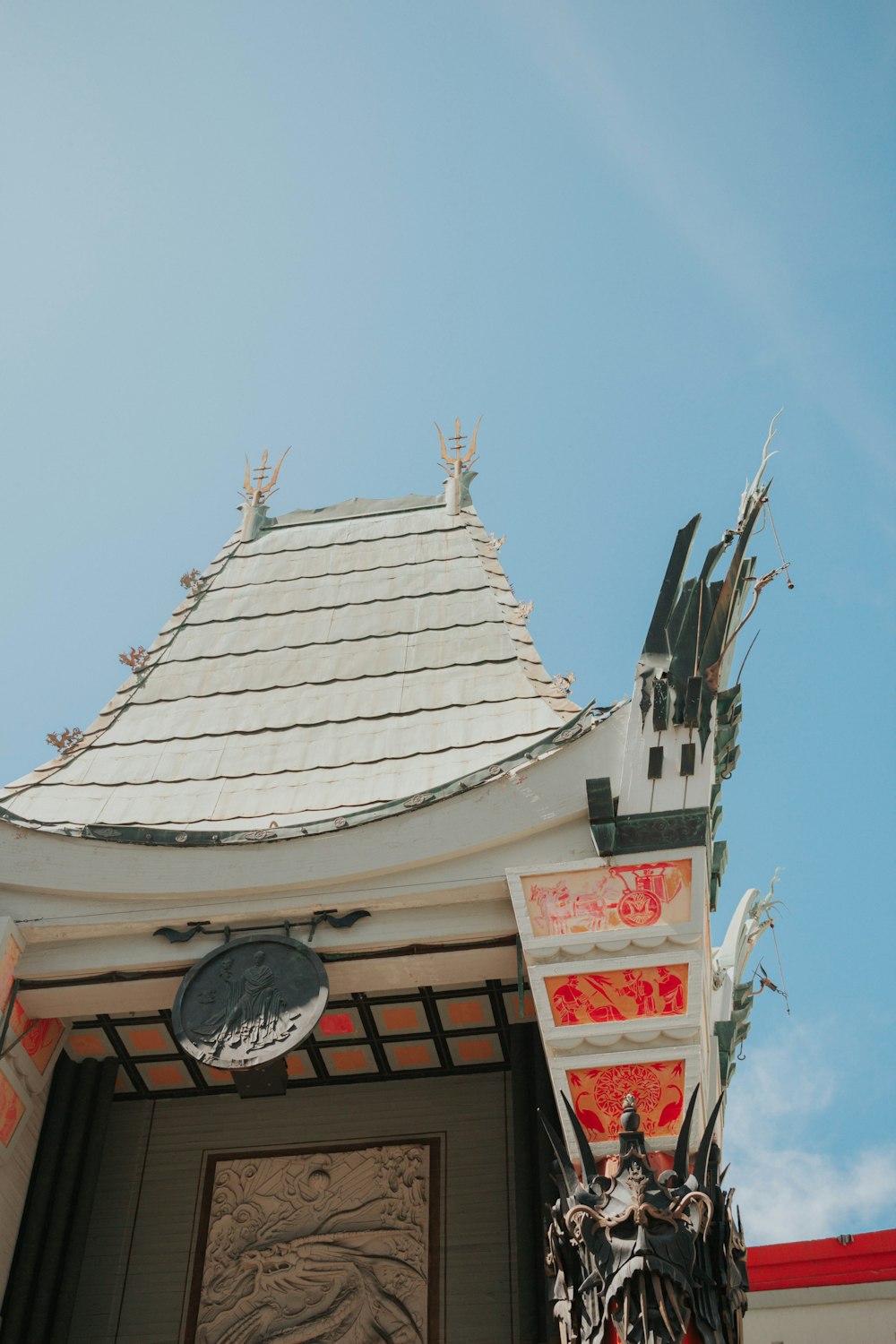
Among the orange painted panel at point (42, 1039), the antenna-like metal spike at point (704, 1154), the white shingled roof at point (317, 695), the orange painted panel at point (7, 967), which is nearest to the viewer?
the antenna-like metal spike at point (704, 1154)

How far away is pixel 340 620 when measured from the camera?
13.3 meters

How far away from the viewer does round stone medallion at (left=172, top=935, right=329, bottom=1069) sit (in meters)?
8.55

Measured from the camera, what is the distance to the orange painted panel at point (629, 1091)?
794 cm

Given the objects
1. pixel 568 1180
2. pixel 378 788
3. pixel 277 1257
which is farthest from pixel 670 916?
pixel 277 1257

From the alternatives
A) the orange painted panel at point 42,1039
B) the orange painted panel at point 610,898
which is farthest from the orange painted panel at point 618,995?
the orange painted panel at point 42,1039

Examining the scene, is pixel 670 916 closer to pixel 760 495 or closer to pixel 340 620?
pixel 760 495

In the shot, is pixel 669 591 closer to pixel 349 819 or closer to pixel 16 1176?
pixel 349 819

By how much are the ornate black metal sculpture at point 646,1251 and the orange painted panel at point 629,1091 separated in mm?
268

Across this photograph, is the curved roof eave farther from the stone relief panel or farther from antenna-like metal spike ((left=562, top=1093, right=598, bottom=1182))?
the stone relief panel

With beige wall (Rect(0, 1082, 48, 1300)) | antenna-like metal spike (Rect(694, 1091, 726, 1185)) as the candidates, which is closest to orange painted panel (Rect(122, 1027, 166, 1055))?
beige wall (Rect(0, 1082, 48, 1300))

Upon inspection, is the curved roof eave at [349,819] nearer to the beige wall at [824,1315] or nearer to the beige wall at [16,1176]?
the beige wall at [16,1176]

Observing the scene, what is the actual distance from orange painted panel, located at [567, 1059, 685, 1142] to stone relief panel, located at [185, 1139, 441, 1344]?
229 cm

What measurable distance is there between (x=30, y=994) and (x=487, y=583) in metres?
5.97

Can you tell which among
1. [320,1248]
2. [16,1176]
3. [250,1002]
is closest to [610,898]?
[250,1002]
